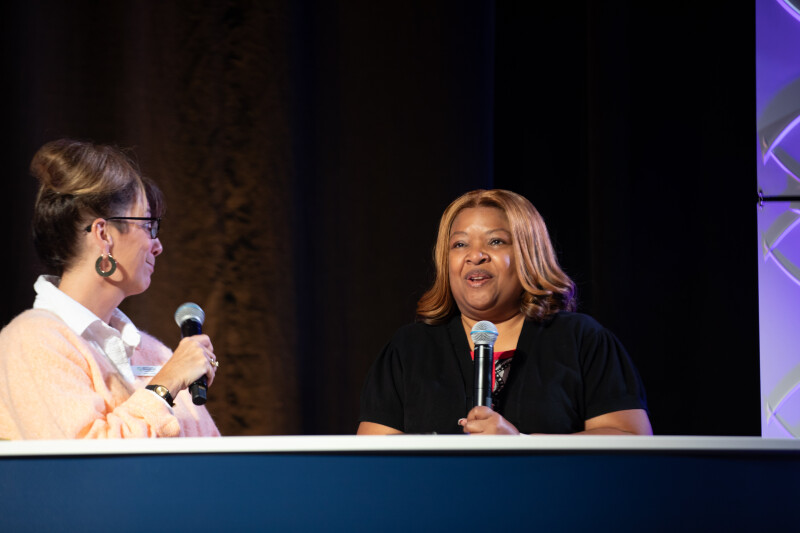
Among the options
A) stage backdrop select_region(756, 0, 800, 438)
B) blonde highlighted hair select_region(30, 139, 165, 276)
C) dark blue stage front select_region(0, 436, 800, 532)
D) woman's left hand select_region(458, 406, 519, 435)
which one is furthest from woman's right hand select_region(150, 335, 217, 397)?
stage backdrop select_region(756, 0, 800, 438)

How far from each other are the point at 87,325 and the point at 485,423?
35.0 inches

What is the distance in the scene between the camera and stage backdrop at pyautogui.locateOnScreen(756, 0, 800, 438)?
2.74m

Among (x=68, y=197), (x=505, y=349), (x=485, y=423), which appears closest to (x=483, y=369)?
(x=485, y=423)

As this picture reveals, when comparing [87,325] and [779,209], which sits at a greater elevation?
[779,209]

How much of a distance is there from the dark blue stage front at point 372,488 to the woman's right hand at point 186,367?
0.73m

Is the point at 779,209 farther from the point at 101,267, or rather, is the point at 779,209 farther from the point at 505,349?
the point at 101,267

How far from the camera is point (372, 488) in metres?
0.98

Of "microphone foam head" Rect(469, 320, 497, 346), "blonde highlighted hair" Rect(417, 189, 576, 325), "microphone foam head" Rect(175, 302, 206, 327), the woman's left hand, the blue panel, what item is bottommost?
the woman's left hand

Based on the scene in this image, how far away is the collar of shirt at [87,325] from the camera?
1.78 meters

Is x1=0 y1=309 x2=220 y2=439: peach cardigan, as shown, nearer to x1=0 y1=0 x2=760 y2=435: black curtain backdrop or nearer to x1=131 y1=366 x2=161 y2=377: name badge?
x1=131 y1=366 x2=161 y2=377: name badge

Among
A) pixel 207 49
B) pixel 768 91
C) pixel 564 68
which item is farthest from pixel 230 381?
pixel 768 91

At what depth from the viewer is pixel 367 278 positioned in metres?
2.78

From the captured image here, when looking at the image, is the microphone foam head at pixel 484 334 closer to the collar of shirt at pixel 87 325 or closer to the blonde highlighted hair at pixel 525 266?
the blonde highlighted hair at pixel 525 266

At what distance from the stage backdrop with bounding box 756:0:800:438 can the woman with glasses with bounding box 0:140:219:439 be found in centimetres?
187
